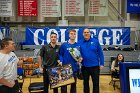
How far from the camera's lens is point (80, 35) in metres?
11.0

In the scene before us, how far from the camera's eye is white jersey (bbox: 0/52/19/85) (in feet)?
10.7

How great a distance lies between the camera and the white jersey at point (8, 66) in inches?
128

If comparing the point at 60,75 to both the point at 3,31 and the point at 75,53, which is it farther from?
the point at 3,31

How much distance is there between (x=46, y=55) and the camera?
5211 millimetres

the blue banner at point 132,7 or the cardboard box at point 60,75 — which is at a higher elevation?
the blue banner at point 132,7

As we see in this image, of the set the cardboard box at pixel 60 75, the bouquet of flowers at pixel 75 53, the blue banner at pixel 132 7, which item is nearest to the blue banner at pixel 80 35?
the blue banner at pixel 132 7

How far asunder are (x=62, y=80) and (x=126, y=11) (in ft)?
26.4

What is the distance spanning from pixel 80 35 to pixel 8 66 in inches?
306

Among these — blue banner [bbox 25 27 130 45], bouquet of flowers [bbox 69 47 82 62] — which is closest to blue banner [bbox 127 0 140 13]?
blue banner [bbox 25 27 130 45]

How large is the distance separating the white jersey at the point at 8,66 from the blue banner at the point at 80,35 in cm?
754

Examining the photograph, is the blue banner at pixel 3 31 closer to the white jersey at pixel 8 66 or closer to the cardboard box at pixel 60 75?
the cardboard box at pixel 60 75

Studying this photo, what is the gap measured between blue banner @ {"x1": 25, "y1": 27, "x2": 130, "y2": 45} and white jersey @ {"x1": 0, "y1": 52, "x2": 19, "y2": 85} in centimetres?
754

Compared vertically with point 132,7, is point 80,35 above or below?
below

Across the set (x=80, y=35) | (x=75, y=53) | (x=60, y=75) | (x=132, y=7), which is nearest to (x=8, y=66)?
(x=60, y=75)
